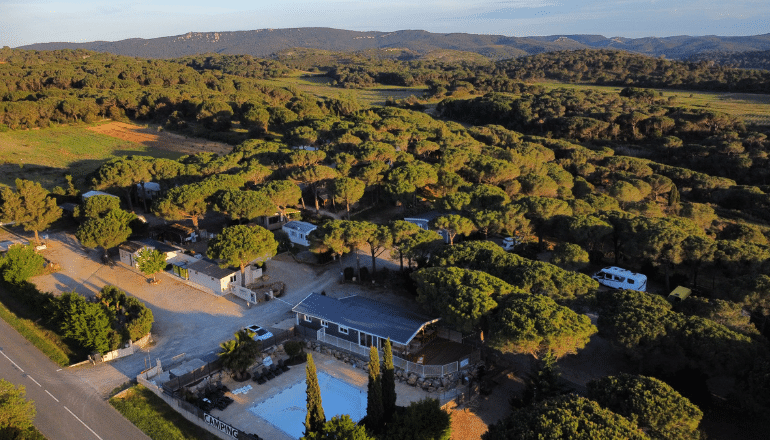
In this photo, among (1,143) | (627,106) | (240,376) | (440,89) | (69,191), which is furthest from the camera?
(440,89)

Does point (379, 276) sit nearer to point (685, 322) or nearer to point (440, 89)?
point (685, 322)

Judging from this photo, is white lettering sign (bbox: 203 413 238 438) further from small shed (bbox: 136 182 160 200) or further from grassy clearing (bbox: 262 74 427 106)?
grassy clearing (bbox: 262 74 427 106)

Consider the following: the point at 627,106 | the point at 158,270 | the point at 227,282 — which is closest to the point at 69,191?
the point at 158,270

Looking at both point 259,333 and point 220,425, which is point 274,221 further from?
point 220,425

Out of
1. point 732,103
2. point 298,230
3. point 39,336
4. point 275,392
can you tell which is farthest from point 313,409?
point 732,103

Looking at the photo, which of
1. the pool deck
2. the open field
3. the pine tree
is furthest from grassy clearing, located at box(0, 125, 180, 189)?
the pine tree

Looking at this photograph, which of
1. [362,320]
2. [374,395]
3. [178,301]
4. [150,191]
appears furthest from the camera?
[150,191]

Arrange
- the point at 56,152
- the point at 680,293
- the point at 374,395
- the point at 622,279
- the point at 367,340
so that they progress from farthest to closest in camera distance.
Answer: the point at 56,152
the point at 622,279
the point at 680,293
the point at 367,340
the point at 374,395
